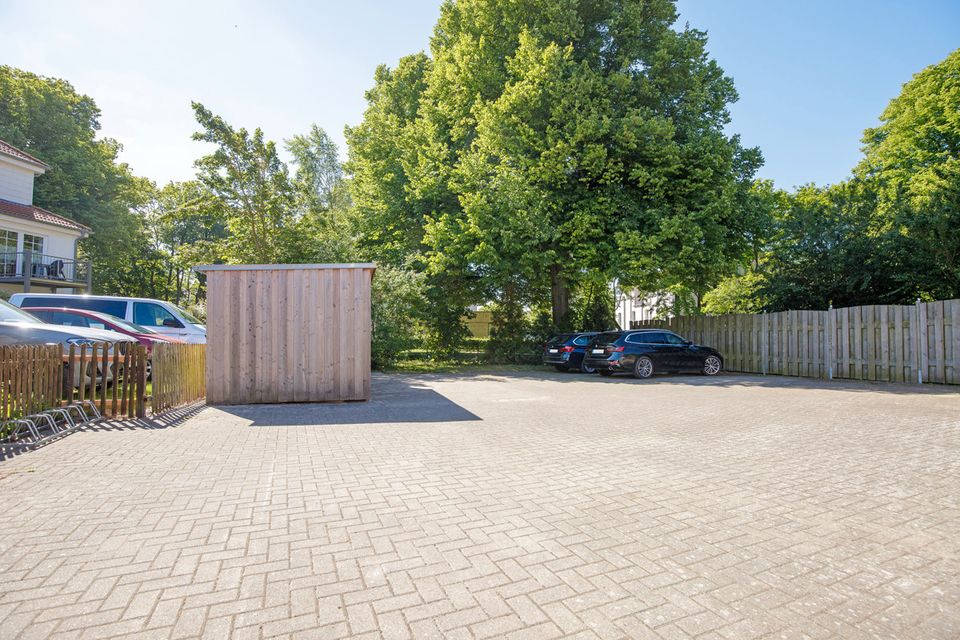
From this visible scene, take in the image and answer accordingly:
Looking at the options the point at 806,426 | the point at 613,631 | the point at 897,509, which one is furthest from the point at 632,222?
the point at 613,631

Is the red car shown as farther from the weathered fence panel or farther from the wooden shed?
the weathered fence panel

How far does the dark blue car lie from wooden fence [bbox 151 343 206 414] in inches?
478

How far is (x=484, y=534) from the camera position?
354 centimetres

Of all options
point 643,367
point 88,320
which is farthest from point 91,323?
point 643,367

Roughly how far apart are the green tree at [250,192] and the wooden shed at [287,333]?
12804 millimetres

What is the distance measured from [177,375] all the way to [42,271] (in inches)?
996

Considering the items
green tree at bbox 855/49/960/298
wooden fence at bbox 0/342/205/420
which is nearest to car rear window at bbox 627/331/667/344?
green tree at bbox 855/49/960/298

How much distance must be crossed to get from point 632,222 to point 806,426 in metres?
12.4

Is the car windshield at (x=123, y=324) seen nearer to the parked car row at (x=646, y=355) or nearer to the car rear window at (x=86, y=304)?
the car rear window at (x=86, y=304)

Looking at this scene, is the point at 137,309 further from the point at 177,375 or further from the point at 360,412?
the point at 360,412

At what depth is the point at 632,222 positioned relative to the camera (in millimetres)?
18672

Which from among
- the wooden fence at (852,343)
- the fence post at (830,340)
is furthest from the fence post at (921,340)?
the fence post at (830,340)

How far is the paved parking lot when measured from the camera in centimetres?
253

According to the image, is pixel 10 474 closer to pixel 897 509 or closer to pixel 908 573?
pixel 908 573
